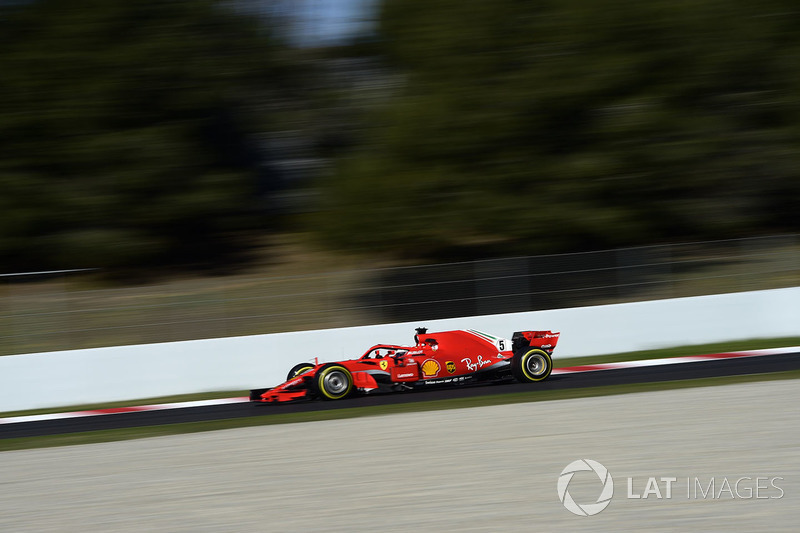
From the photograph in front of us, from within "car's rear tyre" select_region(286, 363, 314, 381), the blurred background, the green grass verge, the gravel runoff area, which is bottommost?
the gravel runoff area

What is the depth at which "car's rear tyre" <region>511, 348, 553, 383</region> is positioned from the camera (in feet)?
34.4

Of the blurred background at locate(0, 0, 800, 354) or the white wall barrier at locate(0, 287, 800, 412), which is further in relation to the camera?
the blurred background at locate(0, 0, 800, 354)

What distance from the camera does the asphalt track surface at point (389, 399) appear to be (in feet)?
32.0

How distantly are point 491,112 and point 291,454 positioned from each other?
9660mm

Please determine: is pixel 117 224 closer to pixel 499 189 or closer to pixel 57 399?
pixel 57 399

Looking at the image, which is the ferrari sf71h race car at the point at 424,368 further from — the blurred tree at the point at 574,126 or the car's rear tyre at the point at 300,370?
the blurred tree at the point at 574,126

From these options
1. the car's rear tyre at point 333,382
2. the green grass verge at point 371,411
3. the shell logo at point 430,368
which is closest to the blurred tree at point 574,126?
the shell logo at point 430,368

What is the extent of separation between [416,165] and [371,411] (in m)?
7.05

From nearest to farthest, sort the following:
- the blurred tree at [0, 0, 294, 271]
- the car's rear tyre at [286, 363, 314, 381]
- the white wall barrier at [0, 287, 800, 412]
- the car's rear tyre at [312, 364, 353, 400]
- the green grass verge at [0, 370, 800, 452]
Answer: the green grass verge at [0, 370, 800, 452], the car's rear tyre at [312, 364, 353, 400], the car's rear tyre at [286, 363, 314, 381], the white wall barrier at [0, 287, 800, 412], the blurred tree at [0, 0, 294, 271]

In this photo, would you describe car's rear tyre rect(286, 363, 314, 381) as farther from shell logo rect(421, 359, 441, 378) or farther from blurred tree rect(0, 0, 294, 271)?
blurred tree rect(0, 0, 294, 271)

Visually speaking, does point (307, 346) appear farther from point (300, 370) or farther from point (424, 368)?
point (424, 368)

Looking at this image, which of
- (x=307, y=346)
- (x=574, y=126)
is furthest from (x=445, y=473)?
(x=574, y=126)

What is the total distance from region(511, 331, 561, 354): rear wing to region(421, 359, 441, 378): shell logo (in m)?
1.05

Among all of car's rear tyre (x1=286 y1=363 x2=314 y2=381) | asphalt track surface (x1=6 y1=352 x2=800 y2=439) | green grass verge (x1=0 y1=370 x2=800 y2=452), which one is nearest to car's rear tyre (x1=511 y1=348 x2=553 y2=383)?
asphalt track surface (x1=6 y1=352 x2=800 y2=439)
